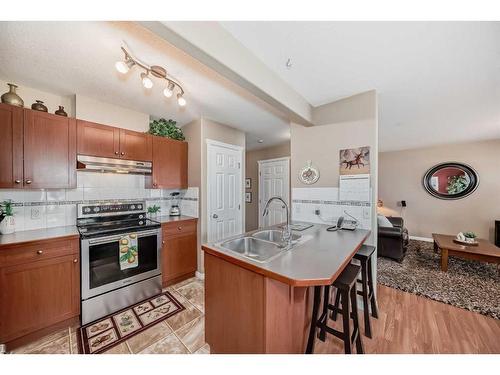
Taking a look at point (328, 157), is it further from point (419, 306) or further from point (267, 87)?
point (419, 306)

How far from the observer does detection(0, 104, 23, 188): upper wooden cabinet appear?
156cm

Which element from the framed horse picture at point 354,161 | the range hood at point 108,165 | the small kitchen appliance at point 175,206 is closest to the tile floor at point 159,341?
the small kitchen appliance at point 175,206

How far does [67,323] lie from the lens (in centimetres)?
168

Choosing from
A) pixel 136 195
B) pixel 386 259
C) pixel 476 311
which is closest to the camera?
pixel 476 311

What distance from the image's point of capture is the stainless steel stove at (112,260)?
1759mm

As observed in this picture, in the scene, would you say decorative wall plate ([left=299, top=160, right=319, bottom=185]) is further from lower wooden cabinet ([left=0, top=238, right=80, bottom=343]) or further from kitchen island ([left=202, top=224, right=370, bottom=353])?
lower wooden cabinet ([left=0, top=238, right=80, bottom=343])

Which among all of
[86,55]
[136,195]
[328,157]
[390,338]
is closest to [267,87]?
[328,157]

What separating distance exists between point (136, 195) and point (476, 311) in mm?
4258

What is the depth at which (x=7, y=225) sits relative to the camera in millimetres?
1671

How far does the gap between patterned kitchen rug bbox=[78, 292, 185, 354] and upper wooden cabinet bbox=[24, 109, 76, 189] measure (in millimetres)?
1401

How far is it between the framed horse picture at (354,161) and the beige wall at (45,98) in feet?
10.4

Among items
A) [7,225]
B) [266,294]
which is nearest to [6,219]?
[7,225]

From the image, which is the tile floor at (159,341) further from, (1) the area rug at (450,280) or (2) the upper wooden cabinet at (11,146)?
(1) the area rug at (450,280)
